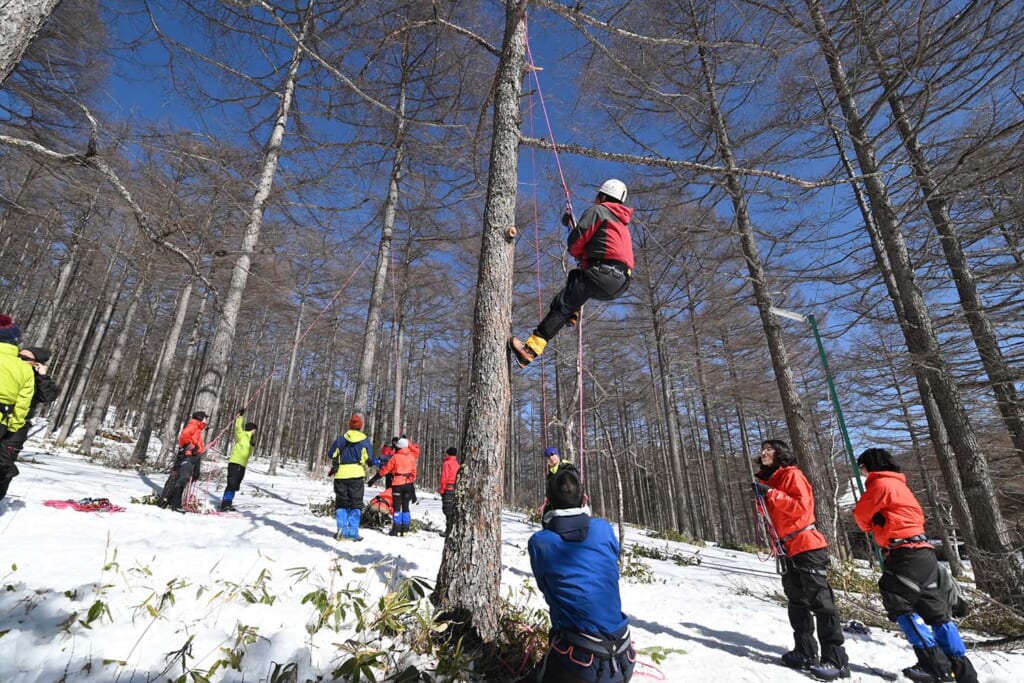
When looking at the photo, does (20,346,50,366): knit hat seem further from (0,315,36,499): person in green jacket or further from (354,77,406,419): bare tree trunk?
(354,77,406,419): bare tree trunk

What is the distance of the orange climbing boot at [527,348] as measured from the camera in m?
3.30

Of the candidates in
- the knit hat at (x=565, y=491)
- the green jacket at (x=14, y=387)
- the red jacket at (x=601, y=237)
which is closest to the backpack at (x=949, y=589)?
the knit hat at (x=565, y=491)

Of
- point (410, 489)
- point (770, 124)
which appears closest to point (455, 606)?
point (410, 489)

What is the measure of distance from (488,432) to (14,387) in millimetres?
4498

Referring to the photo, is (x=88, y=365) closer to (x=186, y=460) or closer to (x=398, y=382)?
(x=398, y=382)

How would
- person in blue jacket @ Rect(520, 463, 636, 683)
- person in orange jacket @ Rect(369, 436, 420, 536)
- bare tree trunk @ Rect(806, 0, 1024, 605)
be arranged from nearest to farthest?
person in blue jacket @ Rect(520, 463, 636, 683) → bare tree trunk @ Rect(806, 0, 1024, 605) → person in orange jacket @ Rect(369, 436, 420, 536)

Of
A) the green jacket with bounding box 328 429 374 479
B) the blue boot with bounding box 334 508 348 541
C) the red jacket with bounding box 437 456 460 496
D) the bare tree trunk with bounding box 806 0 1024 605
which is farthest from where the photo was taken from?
the red jacket with bounding box 437 456 460 496

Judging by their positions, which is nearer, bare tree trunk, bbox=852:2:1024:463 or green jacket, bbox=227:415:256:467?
bare tree trunk, bbox=852:2:1024:463

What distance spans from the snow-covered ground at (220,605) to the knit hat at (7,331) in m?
1.69

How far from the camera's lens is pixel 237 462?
7.14 m

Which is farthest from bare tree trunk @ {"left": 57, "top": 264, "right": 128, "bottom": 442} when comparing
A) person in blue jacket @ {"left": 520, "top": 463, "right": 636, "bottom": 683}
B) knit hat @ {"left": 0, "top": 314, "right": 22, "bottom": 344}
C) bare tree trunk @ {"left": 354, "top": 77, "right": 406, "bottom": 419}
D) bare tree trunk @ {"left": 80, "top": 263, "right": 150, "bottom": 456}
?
person in blue jacket @ {"left": 520, "top": 463, "right": 636, "bottom": 683}

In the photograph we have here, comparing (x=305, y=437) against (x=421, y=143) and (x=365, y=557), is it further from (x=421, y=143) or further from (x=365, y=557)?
(x=365, y=557)

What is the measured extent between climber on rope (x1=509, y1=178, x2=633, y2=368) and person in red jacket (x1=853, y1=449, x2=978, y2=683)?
9.65 feet

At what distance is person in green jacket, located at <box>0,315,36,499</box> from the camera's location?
3770 millimetres
